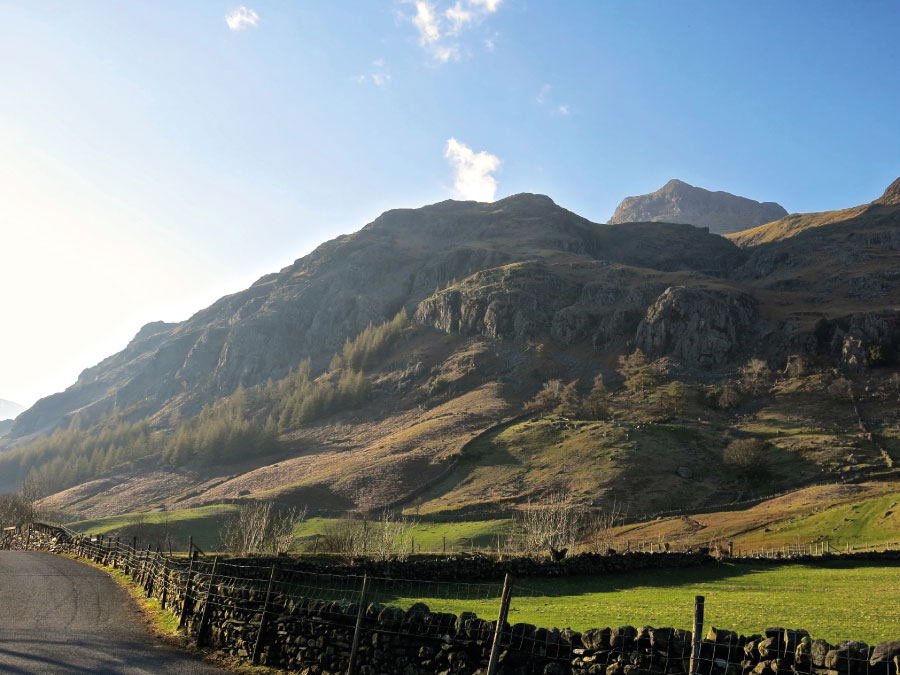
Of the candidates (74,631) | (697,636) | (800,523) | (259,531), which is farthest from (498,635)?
(800,523)

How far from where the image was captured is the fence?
1002 cm

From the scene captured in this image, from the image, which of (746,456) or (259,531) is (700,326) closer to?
(746,456)

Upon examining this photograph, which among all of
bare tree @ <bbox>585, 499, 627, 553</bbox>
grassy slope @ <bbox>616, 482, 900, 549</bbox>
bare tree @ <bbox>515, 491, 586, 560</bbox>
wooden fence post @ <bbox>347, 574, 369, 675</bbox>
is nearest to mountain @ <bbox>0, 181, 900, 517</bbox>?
bare tree @ <bbox>585, 499, 627, 553</bbox>

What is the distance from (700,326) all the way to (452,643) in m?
166

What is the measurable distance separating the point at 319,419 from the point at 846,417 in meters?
130

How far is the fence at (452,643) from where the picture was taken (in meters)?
10.0

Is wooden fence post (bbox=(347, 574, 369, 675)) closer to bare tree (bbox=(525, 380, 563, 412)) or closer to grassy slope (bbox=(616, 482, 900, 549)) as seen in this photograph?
grassy slope (bbox=(616, 482, 900, 549))

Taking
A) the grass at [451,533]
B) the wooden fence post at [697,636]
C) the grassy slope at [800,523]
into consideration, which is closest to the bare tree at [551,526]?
the grass at [451,533]

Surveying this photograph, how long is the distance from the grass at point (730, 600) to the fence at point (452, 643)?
4195mm

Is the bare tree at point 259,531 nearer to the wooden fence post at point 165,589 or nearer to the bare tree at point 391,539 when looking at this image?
the bare tree at point 391,539

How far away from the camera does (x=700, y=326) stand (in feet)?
536

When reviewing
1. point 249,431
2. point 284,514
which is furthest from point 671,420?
point 249,431

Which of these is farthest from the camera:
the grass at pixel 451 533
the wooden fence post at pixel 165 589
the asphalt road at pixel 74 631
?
the grass at pixel 451 533

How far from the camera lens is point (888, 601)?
24234 millimetres
